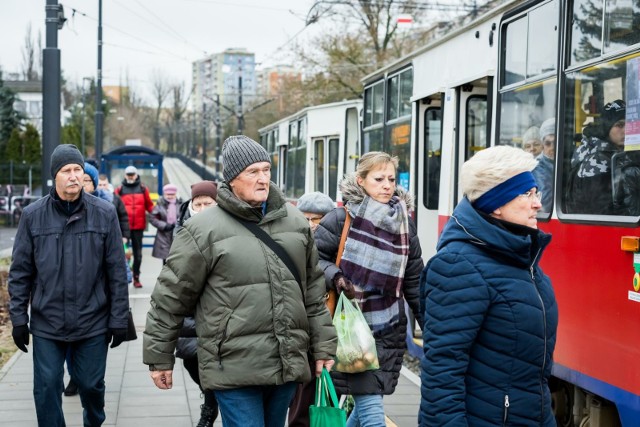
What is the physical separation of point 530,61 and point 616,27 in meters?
1.22

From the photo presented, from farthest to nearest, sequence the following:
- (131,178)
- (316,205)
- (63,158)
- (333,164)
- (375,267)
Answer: (333,164), (131,178), (316,205), (63,158), (375,267)

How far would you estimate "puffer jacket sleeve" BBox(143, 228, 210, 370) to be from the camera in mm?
4117

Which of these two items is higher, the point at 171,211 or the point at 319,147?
the point at 319,147

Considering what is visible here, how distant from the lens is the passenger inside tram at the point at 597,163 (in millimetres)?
5113

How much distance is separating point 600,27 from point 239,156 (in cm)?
223

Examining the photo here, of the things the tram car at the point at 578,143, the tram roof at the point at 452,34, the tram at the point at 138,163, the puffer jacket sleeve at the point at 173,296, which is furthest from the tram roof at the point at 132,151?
the puffer jacket sleeve at the point at 173,296

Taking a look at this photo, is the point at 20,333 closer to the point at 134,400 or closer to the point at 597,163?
the point at 134,400

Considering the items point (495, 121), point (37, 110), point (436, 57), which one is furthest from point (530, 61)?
point (37, 110)

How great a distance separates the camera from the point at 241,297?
409 centimetres

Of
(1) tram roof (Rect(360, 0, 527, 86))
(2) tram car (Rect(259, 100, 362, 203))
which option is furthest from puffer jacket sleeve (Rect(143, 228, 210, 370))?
(2) tram car (Rect(259, 100, 362, 203))

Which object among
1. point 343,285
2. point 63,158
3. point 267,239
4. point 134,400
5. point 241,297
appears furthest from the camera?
point 134,400

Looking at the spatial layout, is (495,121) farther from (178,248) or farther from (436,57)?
(178,248)

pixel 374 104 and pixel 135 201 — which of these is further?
pixel 135 201

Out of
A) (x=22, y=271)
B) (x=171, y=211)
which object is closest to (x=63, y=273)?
(x=22, y=271)
